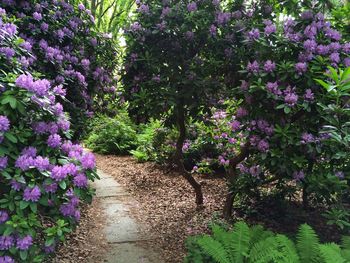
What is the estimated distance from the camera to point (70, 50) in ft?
14.9

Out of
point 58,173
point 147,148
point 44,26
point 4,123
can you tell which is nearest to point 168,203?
point 147,148

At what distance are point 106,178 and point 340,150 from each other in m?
5.02

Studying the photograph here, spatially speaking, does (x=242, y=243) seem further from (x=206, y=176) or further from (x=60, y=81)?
(x=206, y=176)

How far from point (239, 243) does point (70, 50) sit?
3.00 metres

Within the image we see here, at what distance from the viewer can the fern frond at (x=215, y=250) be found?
293 centimetres

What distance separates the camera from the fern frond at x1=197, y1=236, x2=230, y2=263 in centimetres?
293

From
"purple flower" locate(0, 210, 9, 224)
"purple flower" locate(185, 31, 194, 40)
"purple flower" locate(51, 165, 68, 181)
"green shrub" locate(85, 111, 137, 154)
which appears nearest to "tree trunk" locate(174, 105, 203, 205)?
"purple flower" locate(185, 31, 194, 40)

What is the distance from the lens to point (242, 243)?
3.08 metres

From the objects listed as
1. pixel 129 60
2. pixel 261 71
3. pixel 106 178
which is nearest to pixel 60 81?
pixel 129 60

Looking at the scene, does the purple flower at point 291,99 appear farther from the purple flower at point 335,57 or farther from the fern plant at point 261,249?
the fern plant at point 261,249

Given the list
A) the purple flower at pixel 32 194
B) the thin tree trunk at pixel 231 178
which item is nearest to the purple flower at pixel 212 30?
the thin tree trunk at pixel 231 178

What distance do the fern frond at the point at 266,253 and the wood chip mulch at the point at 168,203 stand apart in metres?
1.12

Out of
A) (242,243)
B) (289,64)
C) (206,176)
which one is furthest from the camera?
(206,176)

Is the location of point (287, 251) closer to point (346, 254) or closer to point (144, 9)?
point (346, 254)
